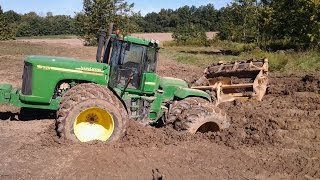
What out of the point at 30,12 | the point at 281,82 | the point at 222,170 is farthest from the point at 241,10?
the point at 30,12

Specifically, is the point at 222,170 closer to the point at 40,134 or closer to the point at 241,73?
the point at 40,134

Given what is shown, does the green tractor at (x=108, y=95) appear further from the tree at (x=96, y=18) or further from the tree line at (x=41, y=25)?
the tree line at (x=41, y=25)

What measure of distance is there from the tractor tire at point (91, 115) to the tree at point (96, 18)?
33.3 meters

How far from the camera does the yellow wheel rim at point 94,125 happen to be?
8375 mm

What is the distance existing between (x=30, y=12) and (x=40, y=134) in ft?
397

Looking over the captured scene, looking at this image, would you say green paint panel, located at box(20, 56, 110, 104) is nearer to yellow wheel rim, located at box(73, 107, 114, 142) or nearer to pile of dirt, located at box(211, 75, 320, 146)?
yellow wheel rim, located at box(73, 107, 114, 142)

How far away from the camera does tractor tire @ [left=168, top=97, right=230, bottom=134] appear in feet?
30.1

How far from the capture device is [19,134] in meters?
9.01

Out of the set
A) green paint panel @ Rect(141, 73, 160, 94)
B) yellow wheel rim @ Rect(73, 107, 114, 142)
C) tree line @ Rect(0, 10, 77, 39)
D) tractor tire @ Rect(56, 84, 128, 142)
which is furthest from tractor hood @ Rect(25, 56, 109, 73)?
tree line @ Rect(0, 10, 77, 39)

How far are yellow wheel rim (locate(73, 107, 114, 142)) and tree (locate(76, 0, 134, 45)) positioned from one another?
3334 centimetres

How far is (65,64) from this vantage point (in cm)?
880

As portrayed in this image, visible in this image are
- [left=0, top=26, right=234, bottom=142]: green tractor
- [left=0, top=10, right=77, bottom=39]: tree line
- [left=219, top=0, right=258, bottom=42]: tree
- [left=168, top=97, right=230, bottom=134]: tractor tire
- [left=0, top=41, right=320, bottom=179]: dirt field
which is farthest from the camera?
[left=0, top=10, right=77, bottom=39]: tree line

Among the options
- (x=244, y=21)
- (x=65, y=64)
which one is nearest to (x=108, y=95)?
(x=65, y=64)

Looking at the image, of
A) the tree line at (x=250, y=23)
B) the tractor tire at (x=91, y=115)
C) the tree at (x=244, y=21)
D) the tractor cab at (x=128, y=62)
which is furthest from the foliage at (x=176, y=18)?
the tractor tire at (x=91, y=115)
